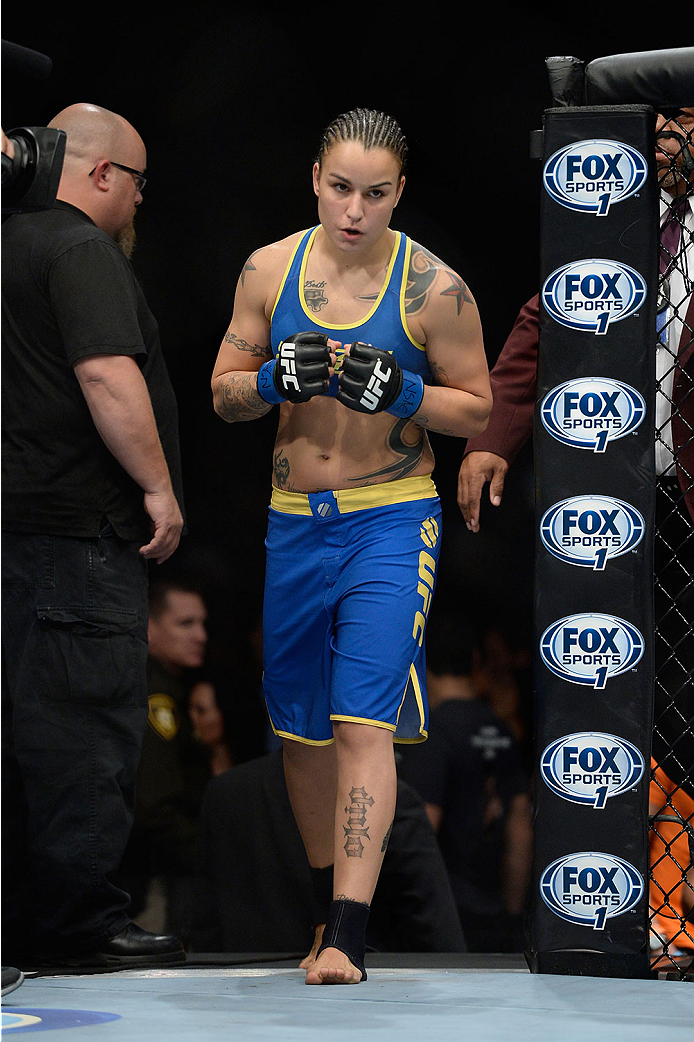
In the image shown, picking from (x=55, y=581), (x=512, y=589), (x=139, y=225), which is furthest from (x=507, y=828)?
(x=139, y=225)

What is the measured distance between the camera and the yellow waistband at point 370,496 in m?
2.14

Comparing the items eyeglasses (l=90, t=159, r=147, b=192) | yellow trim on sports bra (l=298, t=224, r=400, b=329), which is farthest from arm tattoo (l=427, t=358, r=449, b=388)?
eyeglasses (l=90, t=159, r=147, b=192)

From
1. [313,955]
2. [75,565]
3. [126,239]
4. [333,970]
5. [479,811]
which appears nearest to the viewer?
[333,970]

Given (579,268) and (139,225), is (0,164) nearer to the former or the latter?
(579,268)

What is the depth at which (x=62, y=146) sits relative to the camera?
1474mm

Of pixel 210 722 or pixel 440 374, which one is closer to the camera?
pixel 440 374

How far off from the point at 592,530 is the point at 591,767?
1.26 feet

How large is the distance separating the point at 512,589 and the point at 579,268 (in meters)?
1.41

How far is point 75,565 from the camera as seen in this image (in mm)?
2254

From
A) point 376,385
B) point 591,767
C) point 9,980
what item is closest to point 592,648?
point 591,767

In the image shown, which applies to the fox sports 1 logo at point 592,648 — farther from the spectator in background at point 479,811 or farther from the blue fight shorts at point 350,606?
the spectator in background at point 479,811

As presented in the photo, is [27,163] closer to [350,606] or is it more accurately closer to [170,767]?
[350,606]

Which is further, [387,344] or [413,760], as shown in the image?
[413,760]

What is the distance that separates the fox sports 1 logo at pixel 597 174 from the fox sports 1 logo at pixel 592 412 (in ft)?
0.95
